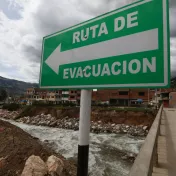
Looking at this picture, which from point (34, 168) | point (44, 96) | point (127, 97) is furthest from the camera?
point (44, 96)

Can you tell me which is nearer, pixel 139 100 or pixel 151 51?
pixel 151 51

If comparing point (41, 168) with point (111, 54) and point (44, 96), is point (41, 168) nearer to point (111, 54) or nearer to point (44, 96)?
point (111, 54)

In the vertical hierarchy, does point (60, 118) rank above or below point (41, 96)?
below

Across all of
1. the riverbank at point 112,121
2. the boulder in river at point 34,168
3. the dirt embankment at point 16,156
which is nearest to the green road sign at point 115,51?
the boulder in river at point 34,168

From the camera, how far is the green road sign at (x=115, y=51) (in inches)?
45.8

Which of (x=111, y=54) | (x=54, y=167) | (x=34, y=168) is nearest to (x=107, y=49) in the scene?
(x=111, y=54)

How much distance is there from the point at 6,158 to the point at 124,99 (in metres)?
43.9

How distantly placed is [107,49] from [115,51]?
0.09 meters

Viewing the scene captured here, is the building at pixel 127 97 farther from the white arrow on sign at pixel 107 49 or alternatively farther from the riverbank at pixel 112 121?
the white arrow on sign at pixel 107 49

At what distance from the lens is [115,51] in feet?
4.49

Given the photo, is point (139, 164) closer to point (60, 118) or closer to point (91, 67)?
point (91, 67)

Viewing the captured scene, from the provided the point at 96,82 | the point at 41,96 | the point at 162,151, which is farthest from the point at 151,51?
the point at 41,96

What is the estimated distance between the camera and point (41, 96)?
73000 millimetres

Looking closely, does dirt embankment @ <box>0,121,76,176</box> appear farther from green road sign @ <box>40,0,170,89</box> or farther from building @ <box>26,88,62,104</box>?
building @ <box>26,88,62,104</box>
